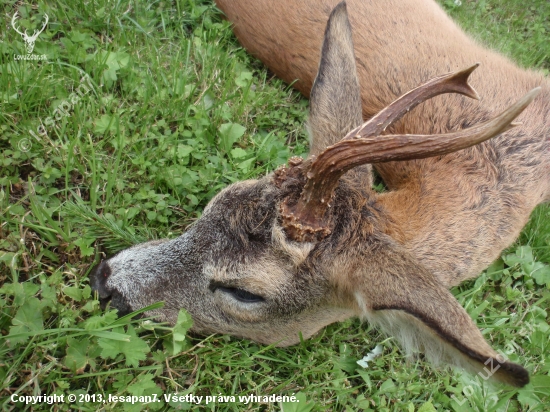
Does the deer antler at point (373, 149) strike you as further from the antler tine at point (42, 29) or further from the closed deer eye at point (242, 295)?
the antler tine at point (42, 29)

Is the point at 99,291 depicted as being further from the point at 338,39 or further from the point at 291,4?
the point at 291,4

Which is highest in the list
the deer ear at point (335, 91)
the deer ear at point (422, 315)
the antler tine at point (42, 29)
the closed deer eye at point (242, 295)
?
the deer ear at point (335, 91)

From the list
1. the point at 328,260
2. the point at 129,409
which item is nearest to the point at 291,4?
A: the point at 328,260

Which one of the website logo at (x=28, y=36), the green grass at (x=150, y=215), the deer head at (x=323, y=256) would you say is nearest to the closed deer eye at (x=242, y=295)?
the deer head at (x=323, y=256)

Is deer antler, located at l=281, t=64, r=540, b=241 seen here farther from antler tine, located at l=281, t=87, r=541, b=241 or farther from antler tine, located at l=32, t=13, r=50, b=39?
antler tine, located at l=32, t=13, r=50, b=39

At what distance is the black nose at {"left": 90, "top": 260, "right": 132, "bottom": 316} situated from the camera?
10.5ft

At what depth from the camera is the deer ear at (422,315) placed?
7.79 feet

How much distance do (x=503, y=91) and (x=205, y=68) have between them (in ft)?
8.39

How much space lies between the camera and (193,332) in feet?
11.3

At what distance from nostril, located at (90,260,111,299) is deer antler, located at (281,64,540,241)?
1244mm

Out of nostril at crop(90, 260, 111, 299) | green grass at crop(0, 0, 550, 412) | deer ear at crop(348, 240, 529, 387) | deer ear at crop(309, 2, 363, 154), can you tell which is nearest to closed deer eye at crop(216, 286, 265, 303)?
green grass at crop(0, 0, 550, 412)

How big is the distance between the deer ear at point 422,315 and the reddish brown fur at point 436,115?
42 cm

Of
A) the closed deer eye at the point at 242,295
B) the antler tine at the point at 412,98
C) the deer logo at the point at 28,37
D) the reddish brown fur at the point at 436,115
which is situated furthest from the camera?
the deer logo at the point at 28,37

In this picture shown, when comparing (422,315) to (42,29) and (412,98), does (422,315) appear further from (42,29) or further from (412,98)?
(42,29)
